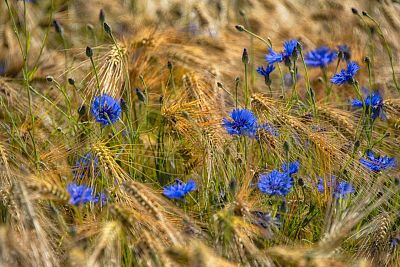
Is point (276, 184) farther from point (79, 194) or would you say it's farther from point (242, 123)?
point (79, 194)

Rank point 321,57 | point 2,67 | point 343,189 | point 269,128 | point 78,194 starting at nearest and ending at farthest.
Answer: point 78,194, point 343,189, point 269,128, point 321,57, point 2,67

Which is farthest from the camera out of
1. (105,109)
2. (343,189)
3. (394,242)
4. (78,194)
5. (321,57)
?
(321,57)

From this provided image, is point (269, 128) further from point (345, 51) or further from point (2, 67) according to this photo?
point (2, 67)

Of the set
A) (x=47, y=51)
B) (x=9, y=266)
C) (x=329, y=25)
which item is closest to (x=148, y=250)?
(x=9, y=266)

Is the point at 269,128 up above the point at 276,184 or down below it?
above

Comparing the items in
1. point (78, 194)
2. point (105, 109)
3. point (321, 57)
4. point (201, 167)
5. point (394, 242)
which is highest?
point (321, 57)

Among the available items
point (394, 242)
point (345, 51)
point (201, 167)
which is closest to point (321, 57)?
point (345, 51)

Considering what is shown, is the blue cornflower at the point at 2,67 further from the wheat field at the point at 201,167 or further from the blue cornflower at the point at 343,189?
the blue cornflower at the point at 343,189

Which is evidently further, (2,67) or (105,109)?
(2,67)

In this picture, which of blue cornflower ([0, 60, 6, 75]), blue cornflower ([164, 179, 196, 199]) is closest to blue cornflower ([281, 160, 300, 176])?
blue cornflower ([164, 179, 196, 199])
